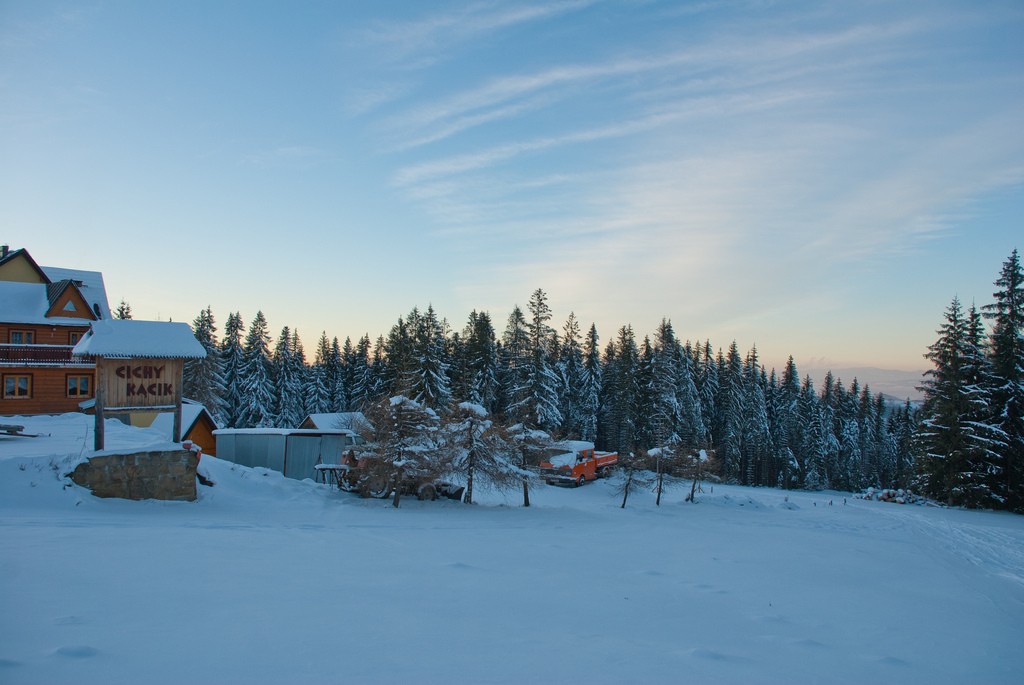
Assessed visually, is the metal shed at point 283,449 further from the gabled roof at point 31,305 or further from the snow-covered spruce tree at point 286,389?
the snow-covered spruce tree at point 286,389

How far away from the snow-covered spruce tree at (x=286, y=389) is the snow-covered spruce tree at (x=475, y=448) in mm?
39004

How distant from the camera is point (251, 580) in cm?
743

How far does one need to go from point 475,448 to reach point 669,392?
33.5 m

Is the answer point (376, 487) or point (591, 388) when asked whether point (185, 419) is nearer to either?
point (376, 487)

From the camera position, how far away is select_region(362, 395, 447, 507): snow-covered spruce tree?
19016 mm

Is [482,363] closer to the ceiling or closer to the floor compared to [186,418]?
closer to the ceiling

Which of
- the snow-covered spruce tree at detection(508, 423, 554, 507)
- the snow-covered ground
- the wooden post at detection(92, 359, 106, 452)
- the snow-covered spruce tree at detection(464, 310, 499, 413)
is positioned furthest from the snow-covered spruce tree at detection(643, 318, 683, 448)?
the wooden post at detection(92, 359, 106, 452)

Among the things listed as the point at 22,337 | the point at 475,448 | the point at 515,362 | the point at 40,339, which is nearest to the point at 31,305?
the point at 22,337

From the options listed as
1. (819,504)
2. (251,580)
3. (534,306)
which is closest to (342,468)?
(251,580)

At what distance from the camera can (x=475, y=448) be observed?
20891mm

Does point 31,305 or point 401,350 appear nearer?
point 31,305

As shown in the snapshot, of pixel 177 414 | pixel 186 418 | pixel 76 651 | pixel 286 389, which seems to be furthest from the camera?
pixel 286 389

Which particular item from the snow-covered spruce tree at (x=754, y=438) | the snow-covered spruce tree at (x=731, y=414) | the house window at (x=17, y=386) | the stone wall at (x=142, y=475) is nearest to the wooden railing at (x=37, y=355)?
the house window at (x=17, y=386)

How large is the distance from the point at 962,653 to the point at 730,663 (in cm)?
373
